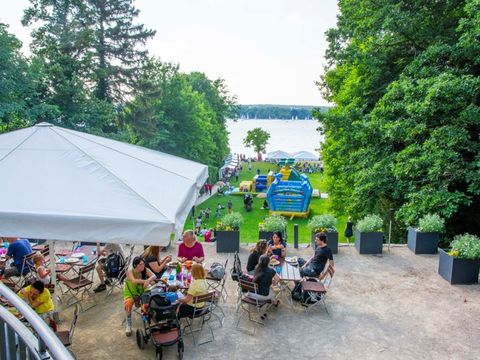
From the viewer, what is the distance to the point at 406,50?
15.1m

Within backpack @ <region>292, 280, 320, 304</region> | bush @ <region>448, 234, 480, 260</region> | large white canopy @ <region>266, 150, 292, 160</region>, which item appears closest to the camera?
backpack @ <region>292, 280, 320, 304</region>

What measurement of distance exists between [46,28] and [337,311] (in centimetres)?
2683

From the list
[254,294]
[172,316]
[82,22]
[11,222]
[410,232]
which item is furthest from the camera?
[82,22]

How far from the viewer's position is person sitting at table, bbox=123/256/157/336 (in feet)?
21.7

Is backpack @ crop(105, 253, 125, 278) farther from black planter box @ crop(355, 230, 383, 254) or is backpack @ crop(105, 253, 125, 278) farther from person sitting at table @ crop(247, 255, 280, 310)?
black planter box @ crop(355, 230, 383, 254)

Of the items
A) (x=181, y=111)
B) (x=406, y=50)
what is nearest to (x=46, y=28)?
(x=181, y=111)

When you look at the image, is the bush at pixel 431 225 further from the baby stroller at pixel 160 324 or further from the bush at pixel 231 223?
the baby stroller at pixel 160 324

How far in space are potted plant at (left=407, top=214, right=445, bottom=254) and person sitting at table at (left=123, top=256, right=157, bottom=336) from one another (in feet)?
24.3

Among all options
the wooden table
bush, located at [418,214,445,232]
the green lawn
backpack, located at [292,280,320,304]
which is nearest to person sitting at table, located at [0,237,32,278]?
the wooden table

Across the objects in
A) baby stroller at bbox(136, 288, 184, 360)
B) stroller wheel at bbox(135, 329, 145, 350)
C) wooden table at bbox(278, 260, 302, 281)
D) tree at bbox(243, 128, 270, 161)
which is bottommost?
stroller wheel at bbox(135, 329, 145, 350)

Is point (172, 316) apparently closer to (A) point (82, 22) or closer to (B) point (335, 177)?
(B) point (335, 177)

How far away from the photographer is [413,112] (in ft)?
39.3

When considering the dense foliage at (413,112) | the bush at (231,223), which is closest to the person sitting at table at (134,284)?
the bush at (231,223)

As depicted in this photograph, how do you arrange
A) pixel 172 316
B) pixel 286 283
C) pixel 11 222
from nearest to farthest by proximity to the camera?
pixel 11 222
pixel 172 316
pixel 286 283
